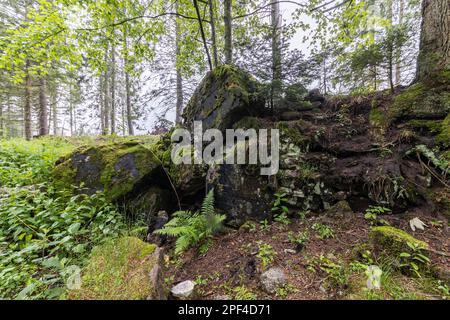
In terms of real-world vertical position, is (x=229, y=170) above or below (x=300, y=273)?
above

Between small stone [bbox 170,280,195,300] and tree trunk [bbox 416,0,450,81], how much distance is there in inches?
211

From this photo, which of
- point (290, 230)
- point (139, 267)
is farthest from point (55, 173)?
point (290, 230)

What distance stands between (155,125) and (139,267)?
7.33m

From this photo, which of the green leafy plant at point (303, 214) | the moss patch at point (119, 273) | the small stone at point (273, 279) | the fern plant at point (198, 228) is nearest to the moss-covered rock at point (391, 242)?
the green leafy plant at point (303, 214)

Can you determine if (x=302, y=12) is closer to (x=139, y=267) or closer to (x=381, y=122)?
(x=381, y=122)

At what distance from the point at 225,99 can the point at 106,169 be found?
3.12m

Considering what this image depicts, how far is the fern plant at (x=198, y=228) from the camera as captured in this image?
9.14 ft

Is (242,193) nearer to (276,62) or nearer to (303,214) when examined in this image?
(303,214)

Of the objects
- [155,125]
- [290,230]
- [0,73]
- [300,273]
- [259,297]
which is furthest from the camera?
[0,73]

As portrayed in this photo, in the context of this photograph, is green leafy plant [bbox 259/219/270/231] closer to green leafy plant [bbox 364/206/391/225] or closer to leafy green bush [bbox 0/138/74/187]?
green leafy plant [bbox 364/206/391/225]

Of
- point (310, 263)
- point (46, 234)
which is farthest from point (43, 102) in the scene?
point (310, 263)

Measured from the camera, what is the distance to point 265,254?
234cm

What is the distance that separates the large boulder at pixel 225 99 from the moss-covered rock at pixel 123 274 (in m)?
2.97

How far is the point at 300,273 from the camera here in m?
2.07
